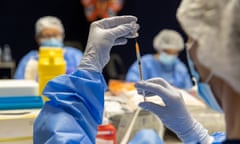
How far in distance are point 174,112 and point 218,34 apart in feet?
1.38

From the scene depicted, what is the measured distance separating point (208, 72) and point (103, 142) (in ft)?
2.02

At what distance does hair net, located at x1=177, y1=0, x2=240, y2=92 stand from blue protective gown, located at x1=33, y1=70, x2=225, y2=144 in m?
0.39

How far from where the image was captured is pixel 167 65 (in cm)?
311

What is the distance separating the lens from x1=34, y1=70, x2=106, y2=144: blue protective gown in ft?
3.34

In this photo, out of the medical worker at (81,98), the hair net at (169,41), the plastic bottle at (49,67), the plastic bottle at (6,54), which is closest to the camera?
the medical worker at (81,98)

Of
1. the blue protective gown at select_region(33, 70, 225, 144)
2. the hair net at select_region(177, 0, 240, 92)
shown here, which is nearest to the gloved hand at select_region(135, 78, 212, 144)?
the blue protective gown at select_region(33, 70, 225, 144)

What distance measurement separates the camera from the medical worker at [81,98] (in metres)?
1.02

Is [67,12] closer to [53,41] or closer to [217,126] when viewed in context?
[53,41]

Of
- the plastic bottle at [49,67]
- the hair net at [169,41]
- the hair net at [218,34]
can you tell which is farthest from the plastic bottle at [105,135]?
the hair net at [169,41]

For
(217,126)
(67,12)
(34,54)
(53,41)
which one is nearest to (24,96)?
(217,126)

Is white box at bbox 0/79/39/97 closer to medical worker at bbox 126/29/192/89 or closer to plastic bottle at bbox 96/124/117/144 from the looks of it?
plastic bottle at bbox 96/124/117/144

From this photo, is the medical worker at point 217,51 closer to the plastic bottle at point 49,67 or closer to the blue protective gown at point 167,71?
the plastic bottle at point 49,67

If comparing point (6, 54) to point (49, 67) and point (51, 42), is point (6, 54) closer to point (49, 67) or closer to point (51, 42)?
point (51, 42)

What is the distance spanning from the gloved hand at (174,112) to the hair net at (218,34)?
1.04 ft
